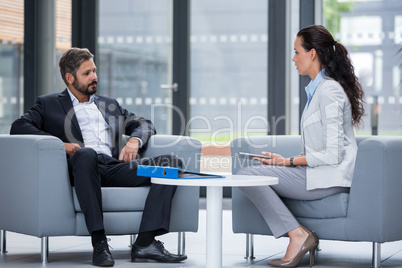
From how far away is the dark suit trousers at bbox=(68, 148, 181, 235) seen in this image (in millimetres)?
2924

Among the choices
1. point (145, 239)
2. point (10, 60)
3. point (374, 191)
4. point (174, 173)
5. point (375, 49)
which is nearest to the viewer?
point (174, 173)

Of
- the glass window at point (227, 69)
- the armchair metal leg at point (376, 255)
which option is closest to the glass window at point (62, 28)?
the glass window at point (227, 69)

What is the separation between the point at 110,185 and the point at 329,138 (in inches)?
45.8

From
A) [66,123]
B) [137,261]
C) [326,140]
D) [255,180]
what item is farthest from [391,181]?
[66,123]

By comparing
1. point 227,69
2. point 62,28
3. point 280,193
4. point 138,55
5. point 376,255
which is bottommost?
point 376,255

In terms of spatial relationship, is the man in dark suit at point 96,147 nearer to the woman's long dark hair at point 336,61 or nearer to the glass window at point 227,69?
the woman's long dark hair at point 336,61

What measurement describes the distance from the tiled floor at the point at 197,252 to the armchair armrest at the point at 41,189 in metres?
0.19

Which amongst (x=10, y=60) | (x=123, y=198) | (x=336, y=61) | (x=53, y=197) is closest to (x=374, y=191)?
(x=336, y=61)

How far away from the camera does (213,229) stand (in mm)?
2570

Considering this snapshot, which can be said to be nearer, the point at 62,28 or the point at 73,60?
the point at 73,60

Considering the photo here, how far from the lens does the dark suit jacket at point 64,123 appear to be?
3.35 metres

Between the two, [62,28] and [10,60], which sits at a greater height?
[62,28]

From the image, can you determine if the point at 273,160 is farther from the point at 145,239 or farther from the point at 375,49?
the point at 375,49

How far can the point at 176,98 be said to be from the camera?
6.02 m
